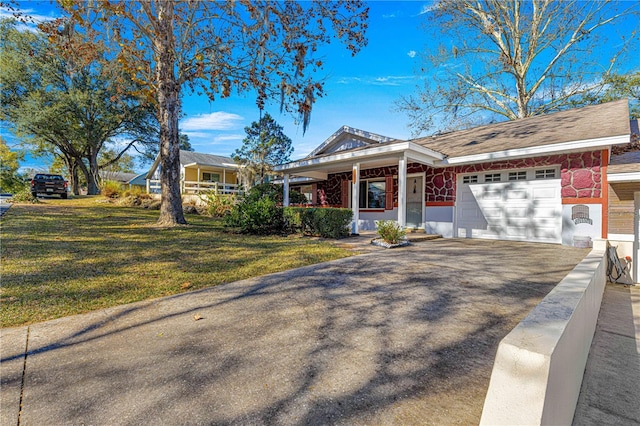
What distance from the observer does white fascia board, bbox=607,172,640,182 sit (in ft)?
22.0

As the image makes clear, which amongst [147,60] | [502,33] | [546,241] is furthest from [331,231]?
[502,33]

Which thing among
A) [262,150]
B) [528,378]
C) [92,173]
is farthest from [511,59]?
[92,173]

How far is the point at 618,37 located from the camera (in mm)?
15328

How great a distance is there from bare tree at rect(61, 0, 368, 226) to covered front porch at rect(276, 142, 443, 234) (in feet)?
8.10

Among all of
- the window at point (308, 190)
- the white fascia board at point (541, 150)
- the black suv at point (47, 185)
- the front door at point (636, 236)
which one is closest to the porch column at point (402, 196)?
the white fascia board at point (541, 150)

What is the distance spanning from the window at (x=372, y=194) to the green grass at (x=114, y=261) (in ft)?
16.9

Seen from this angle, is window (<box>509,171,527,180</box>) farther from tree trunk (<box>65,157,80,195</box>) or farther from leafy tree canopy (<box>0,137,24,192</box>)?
leafy tree canopy (<box>0,137,24,192</box>)

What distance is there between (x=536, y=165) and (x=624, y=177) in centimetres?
205

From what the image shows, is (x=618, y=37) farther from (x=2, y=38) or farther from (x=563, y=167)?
(x=2, y=38)

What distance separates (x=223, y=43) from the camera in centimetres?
954

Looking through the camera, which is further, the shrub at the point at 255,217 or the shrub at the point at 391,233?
the shrub at the point at 255,217

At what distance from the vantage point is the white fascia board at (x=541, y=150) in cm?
709

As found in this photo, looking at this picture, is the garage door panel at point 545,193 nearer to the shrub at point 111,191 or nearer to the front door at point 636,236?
the front door at point 636,236

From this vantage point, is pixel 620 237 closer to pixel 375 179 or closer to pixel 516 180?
pixel 516 180
